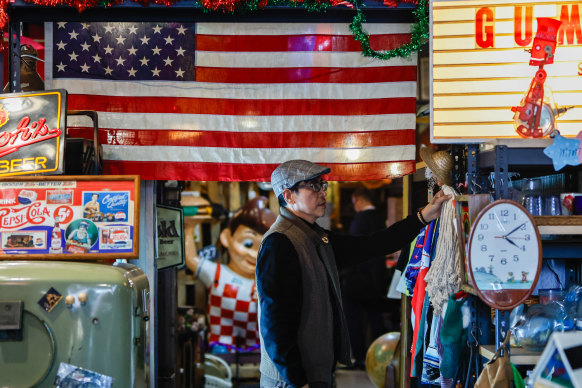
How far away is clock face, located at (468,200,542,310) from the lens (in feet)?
9.11

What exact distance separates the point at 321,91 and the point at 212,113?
72cm

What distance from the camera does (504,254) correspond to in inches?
110

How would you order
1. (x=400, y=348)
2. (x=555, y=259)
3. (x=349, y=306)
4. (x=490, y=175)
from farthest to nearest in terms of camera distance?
(x=349, y=306) < (x=400, y=348) < (x=555, y=259) < (x=490, y=175)

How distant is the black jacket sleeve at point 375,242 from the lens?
3.42m

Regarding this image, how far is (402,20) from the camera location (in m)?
4.09

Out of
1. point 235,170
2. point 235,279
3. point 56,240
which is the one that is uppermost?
point 235,170

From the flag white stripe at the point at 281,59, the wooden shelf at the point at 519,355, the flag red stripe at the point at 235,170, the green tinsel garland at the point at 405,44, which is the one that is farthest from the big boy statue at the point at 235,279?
the wooden shelf at the point at 519,355

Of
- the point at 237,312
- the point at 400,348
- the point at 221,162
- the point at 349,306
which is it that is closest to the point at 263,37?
the point at 221,162

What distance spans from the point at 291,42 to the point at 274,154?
0.74 meters

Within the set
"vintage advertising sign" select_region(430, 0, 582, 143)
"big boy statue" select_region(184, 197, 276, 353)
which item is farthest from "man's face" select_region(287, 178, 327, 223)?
"big boy statue" select_region(184, 197, 276, 353)

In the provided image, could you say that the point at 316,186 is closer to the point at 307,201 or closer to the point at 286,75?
the point at 307,201

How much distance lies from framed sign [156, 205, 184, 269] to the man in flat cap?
1.45 m

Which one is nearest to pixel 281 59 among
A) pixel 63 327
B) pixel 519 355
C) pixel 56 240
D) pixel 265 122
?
pixel 265 122

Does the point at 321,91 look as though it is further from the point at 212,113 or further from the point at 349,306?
the point at 349,306
